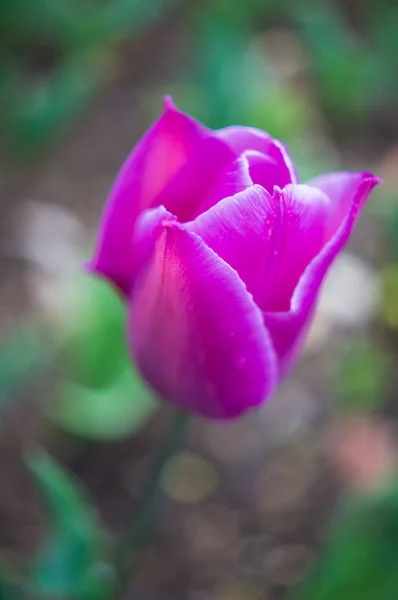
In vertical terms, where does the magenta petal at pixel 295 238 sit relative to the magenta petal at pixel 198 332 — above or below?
above

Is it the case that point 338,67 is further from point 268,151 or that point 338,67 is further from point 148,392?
point 268,151

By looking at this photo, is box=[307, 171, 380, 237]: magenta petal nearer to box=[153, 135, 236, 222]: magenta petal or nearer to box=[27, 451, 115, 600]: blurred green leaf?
box=[153, 135, 236, 222]: magenta petal

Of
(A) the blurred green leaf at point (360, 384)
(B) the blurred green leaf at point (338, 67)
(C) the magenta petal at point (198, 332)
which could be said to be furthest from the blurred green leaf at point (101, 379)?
(B) the blurred green leaf at point (338, 67)

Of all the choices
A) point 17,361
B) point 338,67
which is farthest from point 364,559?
point 338,67

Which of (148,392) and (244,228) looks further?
(148,392)

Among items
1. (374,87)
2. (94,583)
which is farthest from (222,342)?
(374,87)

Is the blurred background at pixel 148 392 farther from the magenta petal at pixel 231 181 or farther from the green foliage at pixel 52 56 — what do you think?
the magenta petal at pixel 231 181
